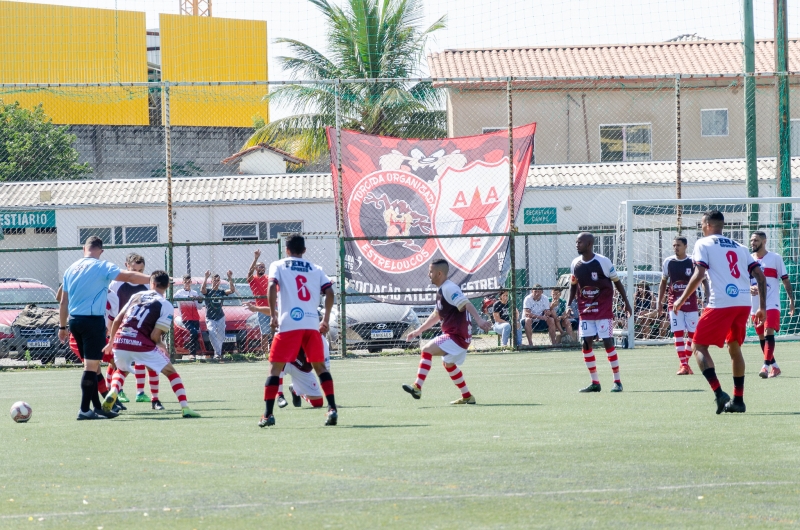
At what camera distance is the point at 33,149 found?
3975 cm

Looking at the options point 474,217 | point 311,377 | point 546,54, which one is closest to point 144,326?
point 311,377

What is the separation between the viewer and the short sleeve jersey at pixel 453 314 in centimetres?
1253

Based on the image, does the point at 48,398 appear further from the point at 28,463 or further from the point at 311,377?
the point at 28,463

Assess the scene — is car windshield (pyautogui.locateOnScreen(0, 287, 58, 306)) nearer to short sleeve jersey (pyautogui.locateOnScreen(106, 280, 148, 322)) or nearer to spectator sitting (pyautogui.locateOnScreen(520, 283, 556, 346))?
short sleeve jersey (pyautogui.locateOnScreen(106, 280, 148, 322))

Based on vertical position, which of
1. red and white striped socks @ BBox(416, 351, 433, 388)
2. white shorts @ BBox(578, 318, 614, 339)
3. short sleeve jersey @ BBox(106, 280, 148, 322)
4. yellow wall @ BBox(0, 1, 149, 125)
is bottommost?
red and white striped socks @ BBox(416, 351, 433, 388)

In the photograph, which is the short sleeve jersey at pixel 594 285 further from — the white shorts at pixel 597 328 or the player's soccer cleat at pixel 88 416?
the player's soccer cleat at pixel 88 416

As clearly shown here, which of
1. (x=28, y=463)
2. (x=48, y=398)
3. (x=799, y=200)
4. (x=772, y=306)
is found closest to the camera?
(x=28, y=463)

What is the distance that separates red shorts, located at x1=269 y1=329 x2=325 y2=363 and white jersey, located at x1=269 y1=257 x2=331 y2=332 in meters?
0.06

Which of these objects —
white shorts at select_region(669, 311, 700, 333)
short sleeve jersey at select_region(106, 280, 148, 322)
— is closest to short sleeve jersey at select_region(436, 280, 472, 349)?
short sleeve jersey at select_region(106, 280, 148, 322)

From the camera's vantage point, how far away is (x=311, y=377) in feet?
39.6

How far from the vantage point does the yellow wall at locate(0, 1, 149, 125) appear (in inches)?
1992

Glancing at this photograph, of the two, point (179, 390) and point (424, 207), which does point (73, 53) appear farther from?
point (179, 390)

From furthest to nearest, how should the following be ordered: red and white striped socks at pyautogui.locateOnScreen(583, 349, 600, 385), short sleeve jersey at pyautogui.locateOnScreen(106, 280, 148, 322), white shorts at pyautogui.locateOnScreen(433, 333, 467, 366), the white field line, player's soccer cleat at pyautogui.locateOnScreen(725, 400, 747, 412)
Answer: short sleeve jersey at pyautogui.locateOnScreen(106, 280, 148, 322) < red and white striped socks at pyautogui.locateOnScreen(583, 349, 600, 385) < white shorts at pyautogui.locateOnScreen(433, 333, 467, 366) < player's soccer cleat at pyautogui.locateOnScreen(725, 400, 747, 412) < the white field line

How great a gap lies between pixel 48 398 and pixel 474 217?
9484 mm
